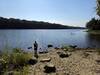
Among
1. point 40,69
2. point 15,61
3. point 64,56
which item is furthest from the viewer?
point 64,56

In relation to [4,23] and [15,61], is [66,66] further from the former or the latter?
[4,23]

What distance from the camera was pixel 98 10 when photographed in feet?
116

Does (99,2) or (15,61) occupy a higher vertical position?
(99,2)

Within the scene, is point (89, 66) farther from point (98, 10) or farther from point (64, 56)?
point (98, 10)

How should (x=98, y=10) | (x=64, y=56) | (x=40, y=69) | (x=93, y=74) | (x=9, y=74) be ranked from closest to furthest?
1. (x=9, y=74)
2. (x=93, y=74)
3. (x=40, y=69)
4. (x=64, y=56)
5. (x=98, y=10)

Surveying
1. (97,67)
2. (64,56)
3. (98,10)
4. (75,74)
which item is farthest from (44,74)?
(98,10)

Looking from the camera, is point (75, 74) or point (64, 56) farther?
point (64, 56)

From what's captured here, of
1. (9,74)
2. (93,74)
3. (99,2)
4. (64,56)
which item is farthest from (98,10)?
(9,74)

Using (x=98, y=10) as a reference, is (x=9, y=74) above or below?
below

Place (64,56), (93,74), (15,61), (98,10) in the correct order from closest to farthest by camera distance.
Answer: (93,74) < (15,61) < (64,56) < (98,10)

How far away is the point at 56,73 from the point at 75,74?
4.41 ft

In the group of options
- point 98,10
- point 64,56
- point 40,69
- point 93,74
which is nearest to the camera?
point 93,74

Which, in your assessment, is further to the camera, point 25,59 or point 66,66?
point 25,59

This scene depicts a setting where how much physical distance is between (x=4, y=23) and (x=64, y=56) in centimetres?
18163
